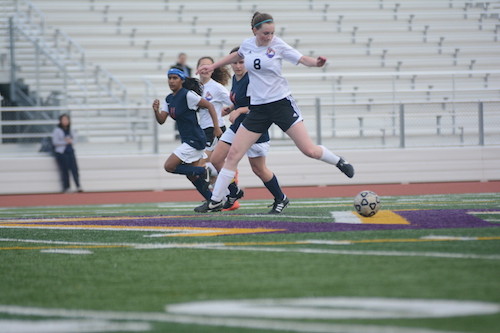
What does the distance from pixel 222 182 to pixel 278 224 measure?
1.26m

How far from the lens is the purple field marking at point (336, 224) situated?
6477 millimetres

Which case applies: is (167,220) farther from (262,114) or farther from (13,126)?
(13,126)

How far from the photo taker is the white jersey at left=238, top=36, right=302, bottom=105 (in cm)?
773

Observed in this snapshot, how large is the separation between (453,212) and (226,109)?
3012mm

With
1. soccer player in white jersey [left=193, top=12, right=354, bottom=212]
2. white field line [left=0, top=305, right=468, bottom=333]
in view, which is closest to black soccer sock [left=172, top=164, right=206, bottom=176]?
soccer player in white jersey [left=193, top=12, right=354, bottom=212]

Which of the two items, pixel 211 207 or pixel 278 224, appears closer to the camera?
pixel 278 224

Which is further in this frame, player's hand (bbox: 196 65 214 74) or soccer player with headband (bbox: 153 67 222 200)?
soccer player with headband (bbox: 153 67 222 200)

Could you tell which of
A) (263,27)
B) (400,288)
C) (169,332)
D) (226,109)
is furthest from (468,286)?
(226,109)

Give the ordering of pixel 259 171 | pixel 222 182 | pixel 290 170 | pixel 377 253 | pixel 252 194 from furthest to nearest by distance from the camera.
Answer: pixel 290 170
pixel 252 194
pixel 259 171
pixel 222 182
pixel 377 253

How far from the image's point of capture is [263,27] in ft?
25.1

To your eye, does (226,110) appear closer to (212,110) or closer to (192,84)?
(212,110)

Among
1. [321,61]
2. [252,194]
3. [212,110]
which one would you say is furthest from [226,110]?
[252,194]

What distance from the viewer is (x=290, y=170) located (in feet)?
55.6

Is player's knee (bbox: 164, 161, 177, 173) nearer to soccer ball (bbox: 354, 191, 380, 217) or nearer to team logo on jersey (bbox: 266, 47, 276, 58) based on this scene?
team logo on jersey (bbox: 266, 47, 276, 58)
